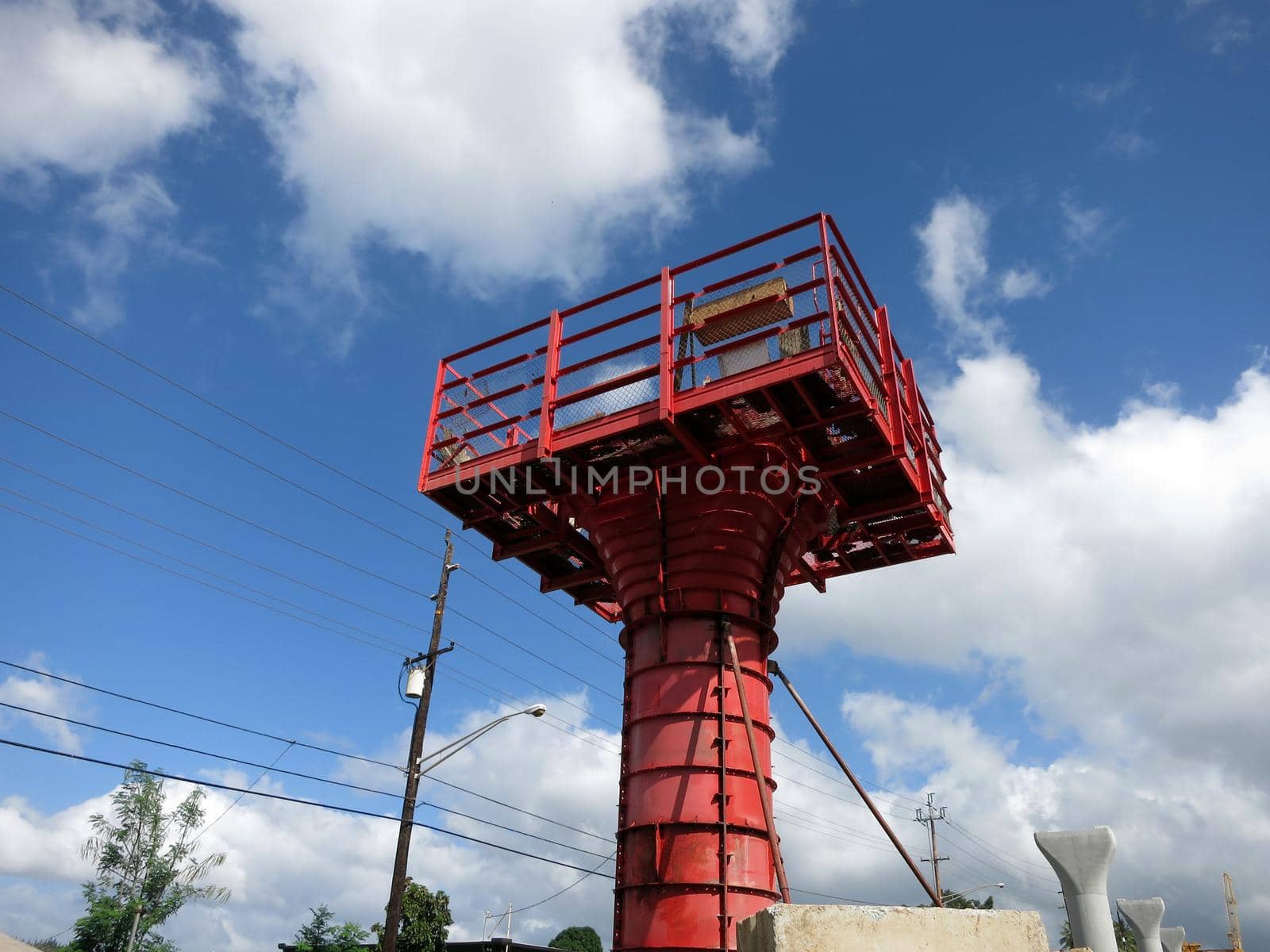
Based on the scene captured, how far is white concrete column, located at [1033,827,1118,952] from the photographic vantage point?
1171 centimetres

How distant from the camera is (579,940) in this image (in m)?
98.5

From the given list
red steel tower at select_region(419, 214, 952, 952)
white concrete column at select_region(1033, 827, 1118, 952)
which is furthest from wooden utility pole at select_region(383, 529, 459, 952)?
white concrete column at select_region(1033, 827, 1118, 952)

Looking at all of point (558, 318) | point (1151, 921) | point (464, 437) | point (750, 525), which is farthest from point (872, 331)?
point (1151, 921)

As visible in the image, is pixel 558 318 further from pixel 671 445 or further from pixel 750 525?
pixel 750 525

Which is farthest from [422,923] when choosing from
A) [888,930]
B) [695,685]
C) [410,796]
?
[888,930]

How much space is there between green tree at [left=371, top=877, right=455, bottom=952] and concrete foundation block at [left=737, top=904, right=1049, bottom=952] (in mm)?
31727

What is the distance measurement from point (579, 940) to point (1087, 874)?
98.5 meters

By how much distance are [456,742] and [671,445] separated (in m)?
8.70

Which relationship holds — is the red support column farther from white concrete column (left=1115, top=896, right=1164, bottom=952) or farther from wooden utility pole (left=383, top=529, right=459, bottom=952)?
white concrete column (left=1115, top=896, right=1164, bottom=952)

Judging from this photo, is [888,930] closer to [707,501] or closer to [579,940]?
[707,501]

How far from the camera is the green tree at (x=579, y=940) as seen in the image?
9750cm

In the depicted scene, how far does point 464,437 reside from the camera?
14312mm

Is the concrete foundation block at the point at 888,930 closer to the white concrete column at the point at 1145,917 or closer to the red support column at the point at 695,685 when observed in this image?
the red support column at the point at 695,685

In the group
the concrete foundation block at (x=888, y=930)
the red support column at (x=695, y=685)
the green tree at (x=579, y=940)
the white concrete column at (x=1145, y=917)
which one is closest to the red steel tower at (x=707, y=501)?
the red support column at (x=695, y=685)
